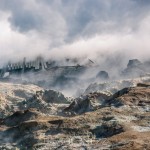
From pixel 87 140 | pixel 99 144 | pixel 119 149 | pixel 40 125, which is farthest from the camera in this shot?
pixel 40 125

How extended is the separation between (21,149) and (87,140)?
989 inches

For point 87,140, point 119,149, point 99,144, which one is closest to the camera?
point 119,149

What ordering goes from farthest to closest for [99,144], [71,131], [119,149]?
[71,131] → [99,144] → [119,149]

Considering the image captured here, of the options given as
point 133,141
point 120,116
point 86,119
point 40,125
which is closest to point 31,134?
point 40,125

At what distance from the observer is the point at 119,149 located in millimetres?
144375

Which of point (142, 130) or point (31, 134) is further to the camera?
point (31, 134)

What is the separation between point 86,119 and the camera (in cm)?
19600

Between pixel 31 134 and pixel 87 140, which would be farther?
pixel 31 134

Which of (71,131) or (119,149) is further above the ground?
(71,131)

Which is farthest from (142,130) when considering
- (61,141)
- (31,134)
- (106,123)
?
(31,134)

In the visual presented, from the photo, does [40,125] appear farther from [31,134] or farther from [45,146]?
[45,146]

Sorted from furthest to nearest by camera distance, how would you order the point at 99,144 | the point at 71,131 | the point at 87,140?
the point at 71,131 → the point at 87,140 → the point at 99,144

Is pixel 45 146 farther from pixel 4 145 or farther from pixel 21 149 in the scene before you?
pixel 4 145

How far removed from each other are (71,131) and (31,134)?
649 inches
